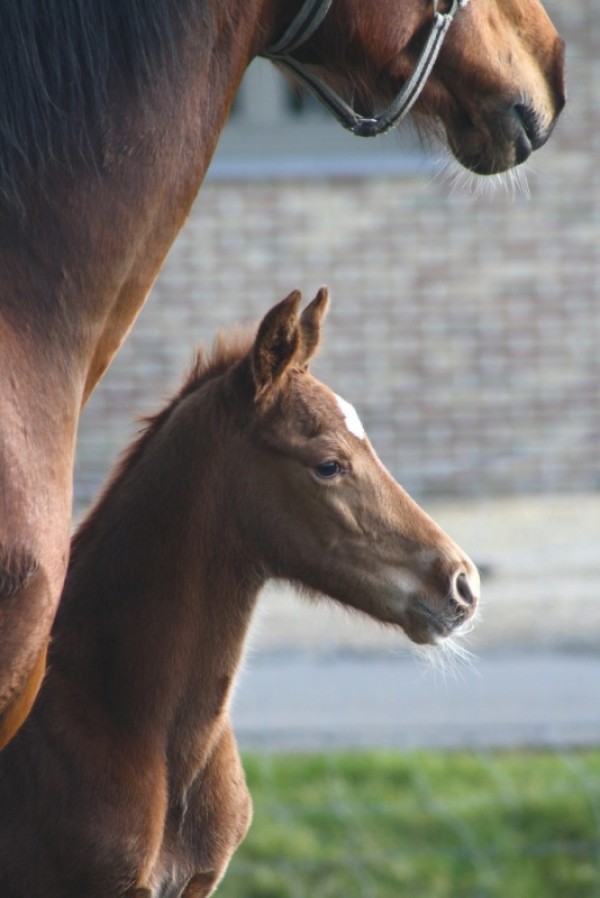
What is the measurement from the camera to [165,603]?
265cm

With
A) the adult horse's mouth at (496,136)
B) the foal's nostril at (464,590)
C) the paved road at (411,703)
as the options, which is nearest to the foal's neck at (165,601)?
the foal's nostril at (464,590)

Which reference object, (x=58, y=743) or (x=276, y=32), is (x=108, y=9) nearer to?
(x=276, y=32)

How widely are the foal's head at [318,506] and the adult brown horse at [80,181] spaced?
62 cm

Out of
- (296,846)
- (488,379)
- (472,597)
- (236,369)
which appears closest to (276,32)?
(236,369)

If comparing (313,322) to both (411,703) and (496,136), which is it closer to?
(496,136)

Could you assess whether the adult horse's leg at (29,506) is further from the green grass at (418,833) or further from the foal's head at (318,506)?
the green grass at (418,833)

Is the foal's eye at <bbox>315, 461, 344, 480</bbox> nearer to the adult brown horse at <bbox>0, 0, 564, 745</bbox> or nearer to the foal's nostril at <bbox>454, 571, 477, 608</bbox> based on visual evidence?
the foal's nostril at <bbox>454, 571, 477, 608</bbox>

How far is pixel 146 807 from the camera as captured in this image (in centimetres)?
245

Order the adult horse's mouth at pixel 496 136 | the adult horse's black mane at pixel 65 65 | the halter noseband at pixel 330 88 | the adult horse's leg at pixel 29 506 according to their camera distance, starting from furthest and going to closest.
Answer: the adult horse's mouth at pixel 496 136, the halter noseband at pixel 330 88, the adult horse's black mane at pixel 65 65, the adult horse's leg at pixel 29 506

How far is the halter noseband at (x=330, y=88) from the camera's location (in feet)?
6.99

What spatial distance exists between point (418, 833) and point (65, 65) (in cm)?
341

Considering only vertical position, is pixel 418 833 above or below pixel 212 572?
below

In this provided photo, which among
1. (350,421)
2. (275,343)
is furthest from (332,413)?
(275,343)

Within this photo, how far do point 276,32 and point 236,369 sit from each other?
757 millimetres
